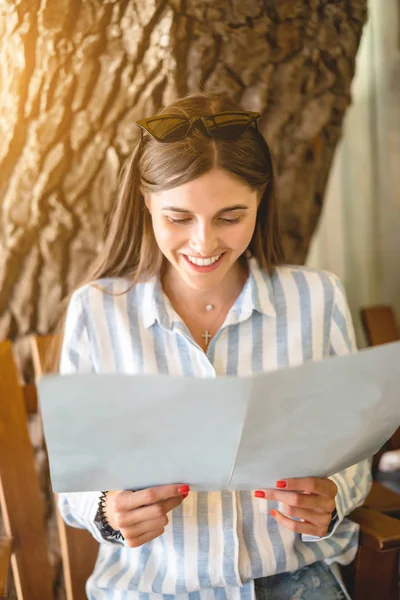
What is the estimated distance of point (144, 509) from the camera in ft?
2.96

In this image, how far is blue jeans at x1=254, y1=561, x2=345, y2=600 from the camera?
42.1 inches

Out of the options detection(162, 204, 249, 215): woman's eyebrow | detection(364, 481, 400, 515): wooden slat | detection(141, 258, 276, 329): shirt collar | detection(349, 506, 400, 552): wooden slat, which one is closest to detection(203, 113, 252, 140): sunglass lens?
detection(162, 204, 249, 215): woman's eyebrow

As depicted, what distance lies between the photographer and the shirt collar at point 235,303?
1.10 metres

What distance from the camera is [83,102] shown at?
1263 mm

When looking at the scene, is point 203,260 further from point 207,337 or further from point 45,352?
point 45,352

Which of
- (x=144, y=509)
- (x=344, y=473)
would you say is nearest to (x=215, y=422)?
(x=144, y=509)

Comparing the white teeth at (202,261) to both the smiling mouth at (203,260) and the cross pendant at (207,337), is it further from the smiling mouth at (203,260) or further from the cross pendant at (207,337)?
the cross pendant at (207,337)

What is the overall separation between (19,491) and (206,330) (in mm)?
460

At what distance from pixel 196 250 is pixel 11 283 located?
484 millimetres

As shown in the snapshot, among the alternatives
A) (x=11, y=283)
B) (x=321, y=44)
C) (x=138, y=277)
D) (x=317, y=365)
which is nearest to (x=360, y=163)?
(x=321, y=44)

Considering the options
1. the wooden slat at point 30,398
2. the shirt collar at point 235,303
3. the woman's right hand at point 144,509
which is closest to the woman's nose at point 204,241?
the shirt collar at point 235,303

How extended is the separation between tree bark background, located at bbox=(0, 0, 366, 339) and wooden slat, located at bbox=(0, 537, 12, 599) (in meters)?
0.41

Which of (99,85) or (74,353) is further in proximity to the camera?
(99,85)

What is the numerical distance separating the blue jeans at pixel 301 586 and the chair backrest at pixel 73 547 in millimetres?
343
